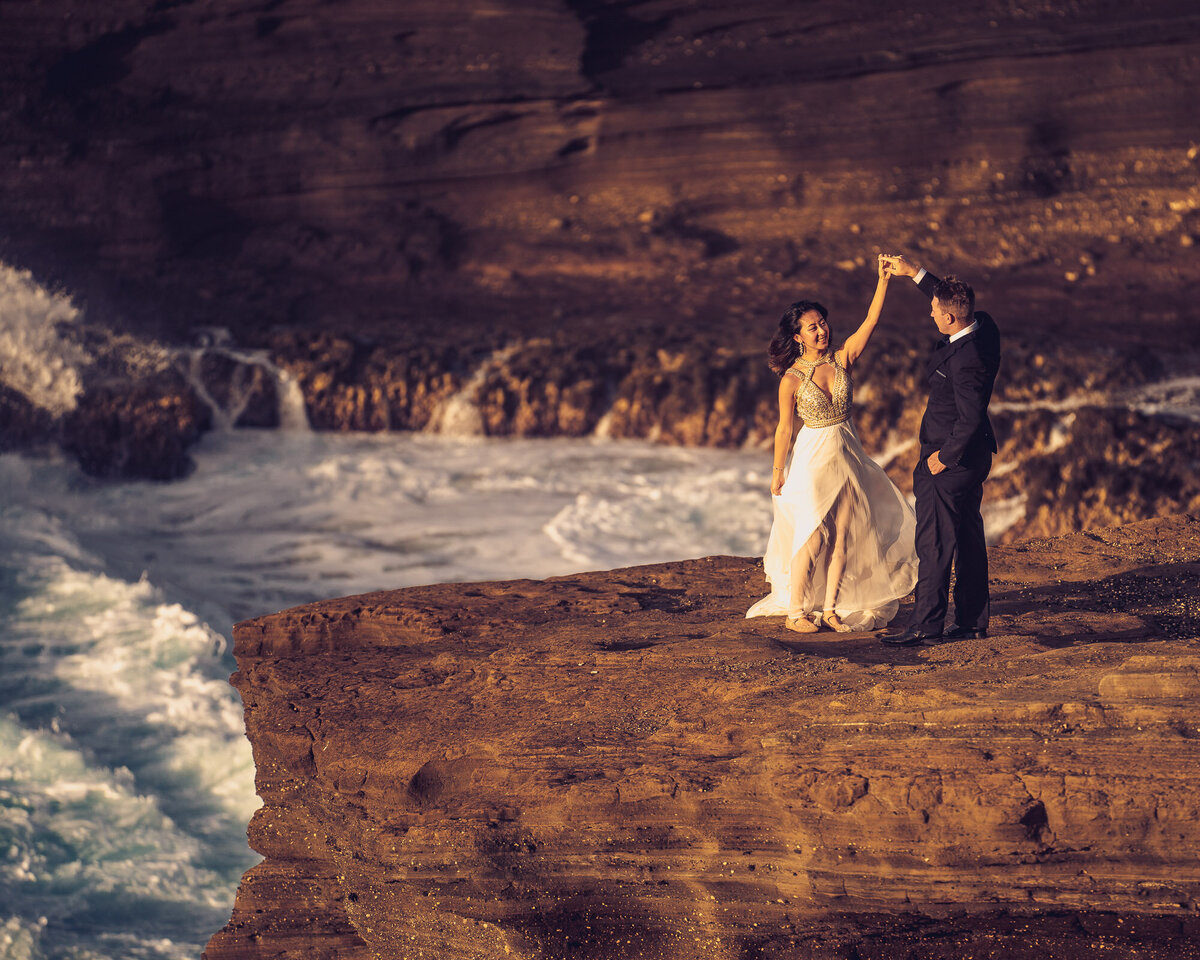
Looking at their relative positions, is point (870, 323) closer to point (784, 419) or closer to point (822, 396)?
point (822, 396)

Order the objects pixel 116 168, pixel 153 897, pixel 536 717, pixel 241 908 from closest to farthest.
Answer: pixel 536 717
pixel 241 908
pixel 153 897
pixel 116 168

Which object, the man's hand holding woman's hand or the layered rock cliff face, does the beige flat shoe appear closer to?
the man's hand holding woman's hand

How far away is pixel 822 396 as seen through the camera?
5410mm

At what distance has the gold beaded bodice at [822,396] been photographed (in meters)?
5.40

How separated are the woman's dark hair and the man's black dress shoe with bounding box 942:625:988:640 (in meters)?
1.21

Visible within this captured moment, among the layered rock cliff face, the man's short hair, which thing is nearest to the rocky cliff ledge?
Result: the man's short hair

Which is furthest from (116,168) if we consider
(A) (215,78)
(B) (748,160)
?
(B) (748,160)

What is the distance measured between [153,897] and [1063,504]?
27.4 feet

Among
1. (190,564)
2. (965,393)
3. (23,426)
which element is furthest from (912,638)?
(23,426)

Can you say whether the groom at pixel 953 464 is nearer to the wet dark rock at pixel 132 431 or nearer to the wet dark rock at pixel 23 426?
the wet dark rock at pixel 132 431

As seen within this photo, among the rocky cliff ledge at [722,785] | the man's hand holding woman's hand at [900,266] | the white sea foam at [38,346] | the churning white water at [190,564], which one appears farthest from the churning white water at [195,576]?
the man's hand holding woman's hand at [900,266]

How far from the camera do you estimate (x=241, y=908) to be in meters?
5.36

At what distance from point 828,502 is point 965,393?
2.55 ft

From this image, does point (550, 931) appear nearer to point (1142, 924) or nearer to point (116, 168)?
point (1142, 924)
